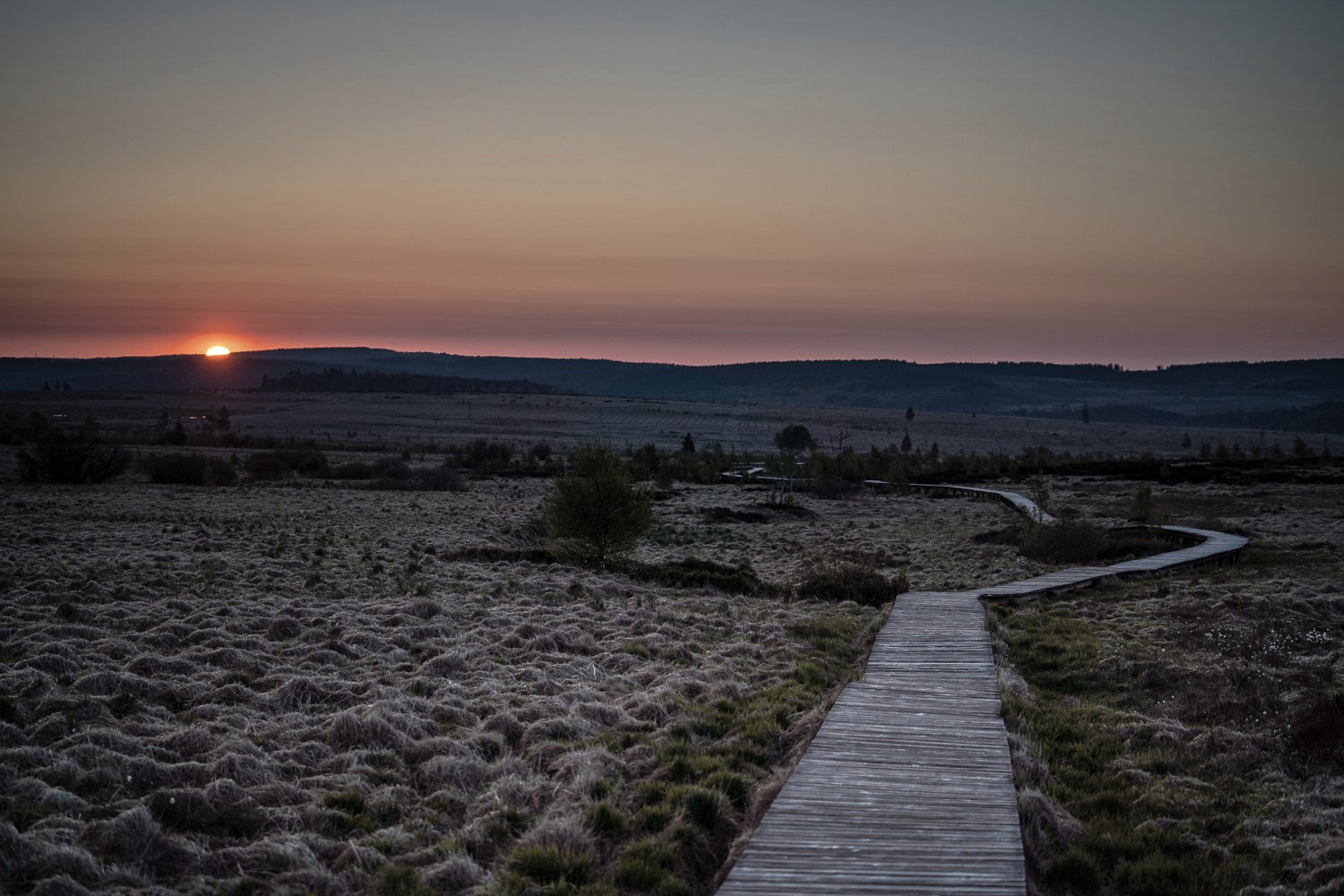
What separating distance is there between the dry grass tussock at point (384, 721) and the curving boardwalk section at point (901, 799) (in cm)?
51

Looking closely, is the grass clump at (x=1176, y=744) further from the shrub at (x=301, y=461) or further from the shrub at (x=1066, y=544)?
the shrub at (x=301, y=461)

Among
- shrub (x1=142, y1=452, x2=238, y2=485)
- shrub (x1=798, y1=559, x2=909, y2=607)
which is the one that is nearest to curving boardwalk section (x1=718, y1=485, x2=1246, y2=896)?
shrub (x1=798, y1=559, x2=909, y2=607)

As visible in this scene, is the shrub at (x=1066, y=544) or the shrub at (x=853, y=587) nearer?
the shrub at (x=853, y=587)

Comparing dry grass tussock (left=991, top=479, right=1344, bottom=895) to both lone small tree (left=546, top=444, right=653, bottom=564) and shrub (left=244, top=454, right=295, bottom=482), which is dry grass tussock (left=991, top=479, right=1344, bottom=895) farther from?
shrub (left=244, top=454, right=295, bottom=482)

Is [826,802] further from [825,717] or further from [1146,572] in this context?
[1146,572]

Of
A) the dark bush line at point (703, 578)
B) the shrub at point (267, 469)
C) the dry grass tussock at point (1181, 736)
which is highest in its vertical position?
the dry grass tussock at point (1181, 736)

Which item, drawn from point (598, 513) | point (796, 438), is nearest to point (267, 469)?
point (598, 513)

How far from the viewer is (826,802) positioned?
726 centimetres

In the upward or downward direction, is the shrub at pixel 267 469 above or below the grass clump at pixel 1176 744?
below

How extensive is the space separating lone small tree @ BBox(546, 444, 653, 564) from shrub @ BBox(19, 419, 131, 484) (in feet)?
140

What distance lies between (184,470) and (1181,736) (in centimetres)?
5938

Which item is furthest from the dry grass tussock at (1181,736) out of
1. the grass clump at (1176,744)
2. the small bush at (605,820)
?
the small bush at (605,820)

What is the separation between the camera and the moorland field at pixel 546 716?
21.9ft

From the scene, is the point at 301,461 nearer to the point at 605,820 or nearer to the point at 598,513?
the point at 598,513
